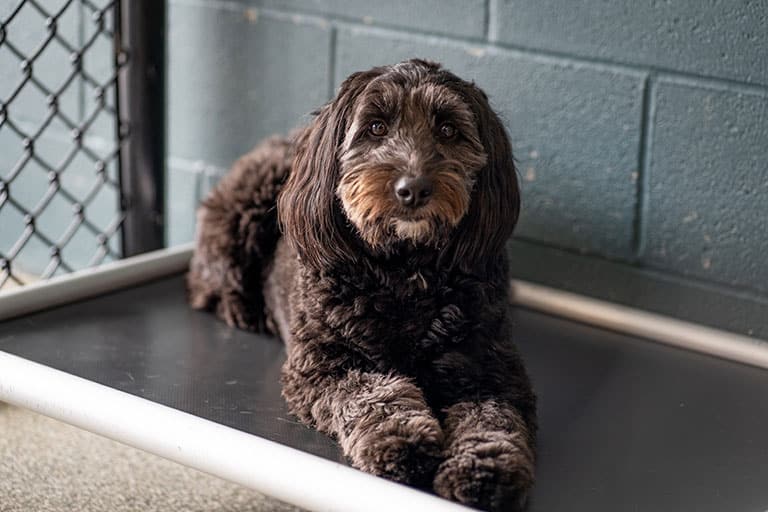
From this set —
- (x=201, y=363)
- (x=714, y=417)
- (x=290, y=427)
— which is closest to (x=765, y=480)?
(x=714, y=417)

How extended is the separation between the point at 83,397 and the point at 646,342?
4.03ft

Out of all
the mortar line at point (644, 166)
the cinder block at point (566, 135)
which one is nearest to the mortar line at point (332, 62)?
the cinder block at point (566, 135)

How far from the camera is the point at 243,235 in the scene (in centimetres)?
248

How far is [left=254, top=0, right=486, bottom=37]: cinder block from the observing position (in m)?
2.67

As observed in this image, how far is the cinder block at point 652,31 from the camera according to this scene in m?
2.32

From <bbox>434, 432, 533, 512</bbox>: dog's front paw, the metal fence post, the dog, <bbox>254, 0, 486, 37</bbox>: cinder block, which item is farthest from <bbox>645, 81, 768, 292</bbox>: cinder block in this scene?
the metal fence post

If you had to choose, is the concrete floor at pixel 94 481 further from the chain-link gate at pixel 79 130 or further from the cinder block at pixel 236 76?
the cinder block at pixel 236 76

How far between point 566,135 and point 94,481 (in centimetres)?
131

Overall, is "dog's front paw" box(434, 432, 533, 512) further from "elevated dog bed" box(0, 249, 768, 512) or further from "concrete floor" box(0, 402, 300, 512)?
"concrete floor" box(0, 402, 300, 512)

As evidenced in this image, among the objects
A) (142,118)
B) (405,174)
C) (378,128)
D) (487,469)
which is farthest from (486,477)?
(142,118)

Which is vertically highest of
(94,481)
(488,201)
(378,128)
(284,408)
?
(378,128)

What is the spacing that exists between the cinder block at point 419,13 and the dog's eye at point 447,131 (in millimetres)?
868

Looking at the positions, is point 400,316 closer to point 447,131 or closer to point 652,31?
point 447,131

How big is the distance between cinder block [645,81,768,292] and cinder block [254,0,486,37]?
19.0 inches
